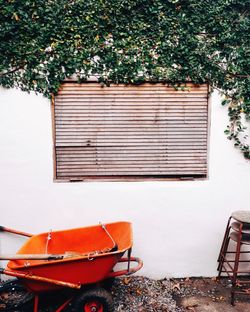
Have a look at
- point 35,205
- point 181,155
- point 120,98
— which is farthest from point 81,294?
point 120,98

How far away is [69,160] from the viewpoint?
479cm

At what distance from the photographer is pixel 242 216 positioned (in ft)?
14.7

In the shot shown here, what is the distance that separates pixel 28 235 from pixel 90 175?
123 cm

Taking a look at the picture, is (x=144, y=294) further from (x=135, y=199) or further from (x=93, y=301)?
(x=135, y=199)

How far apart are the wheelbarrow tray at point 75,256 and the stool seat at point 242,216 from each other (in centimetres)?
151

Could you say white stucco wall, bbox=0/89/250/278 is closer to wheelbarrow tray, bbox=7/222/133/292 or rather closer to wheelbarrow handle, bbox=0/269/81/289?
wheelbarrow tray, bbox=7/222/133/292

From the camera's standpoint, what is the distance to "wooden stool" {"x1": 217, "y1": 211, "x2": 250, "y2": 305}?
4.29 m

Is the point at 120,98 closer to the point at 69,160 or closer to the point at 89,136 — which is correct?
the point at 89,136

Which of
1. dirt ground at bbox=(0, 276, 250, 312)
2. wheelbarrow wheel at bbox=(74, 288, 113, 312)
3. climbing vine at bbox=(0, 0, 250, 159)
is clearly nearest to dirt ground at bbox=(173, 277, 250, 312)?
dirt ground at bbox=(0, 276, 250, 312)

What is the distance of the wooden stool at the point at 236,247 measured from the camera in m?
4.29

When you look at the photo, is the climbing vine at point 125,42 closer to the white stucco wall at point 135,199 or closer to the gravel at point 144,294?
the white stucco wall at point 135,199

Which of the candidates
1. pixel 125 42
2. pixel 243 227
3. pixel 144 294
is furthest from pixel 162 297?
pixel 125 42

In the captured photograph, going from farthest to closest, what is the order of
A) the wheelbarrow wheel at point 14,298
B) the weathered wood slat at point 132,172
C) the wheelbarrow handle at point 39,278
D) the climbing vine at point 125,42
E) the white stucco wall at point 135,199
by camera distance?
1. the weathered wood slat at point 132,172
2. the white stucco wall at point 135,199
3. the climbing vine at point 125,42
4. the wheelbarrow wheel at point 14,298
5. the wheelbarrow handle at point 39,278

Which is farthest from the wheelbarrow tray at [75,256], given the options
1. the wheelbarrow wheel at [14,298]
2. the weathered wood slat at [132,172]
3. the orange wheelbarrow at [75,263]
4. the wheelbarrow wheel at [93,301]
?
the weathered wood slat at [132,172]
